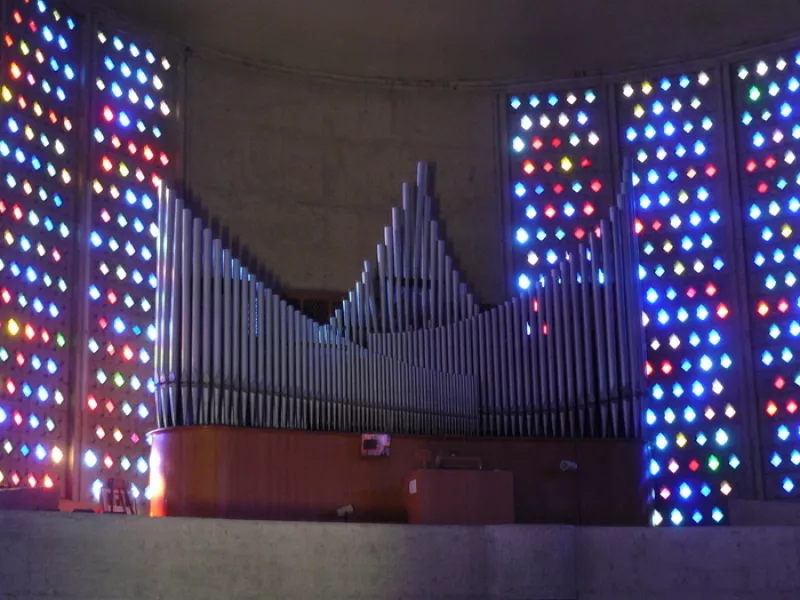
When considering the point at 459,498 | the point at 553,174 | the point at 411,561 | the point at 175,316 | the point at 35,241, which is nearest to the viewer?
the point at 411,561

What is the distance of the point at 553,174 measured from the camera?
71.5 feet

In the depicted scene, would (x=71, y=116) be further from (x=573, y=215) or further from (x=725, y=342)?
(x=725, y=342)

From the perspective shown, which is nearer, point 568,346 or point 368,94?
point 568,346

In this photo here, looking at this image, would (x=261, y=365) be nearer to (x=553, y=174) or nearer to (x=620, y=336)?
(x=620, y=336)

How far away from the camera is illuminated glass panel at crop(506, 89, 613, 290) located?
21.4 m

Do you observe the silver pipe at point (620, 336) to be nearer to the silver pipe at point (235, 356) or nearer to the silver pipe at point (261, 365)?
the silver pipe at point (261, 365)

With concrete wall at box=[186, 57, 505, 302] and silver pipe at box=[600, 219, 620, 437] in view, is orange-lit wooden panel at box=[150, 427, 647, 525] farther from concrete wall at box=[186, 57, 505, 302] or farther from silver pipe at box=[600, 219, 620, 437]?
concrete wall at box=[186, 57, 505, 302]

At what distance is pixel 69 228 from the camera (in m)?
18.8

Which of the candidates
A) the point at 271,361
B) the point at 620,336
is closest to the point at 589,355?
the point at 620,336

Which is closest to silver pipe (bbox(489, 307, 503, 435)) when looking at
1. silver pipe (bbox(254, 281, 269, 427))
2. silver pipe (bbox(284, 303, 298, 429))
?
silver pipe (bbox(284, 303, 298, 429))

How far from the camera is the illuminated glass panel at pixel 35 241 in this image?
1745cm

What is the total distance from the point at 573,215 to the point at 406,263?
10.2 feet

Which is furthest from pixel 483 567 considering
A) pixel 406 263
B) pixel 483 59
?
pixel 483 59

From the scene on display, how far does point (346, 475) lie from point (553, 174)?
6.55m
